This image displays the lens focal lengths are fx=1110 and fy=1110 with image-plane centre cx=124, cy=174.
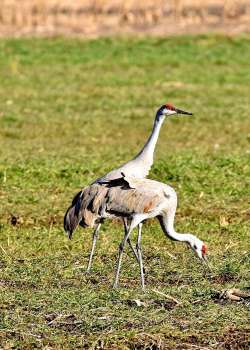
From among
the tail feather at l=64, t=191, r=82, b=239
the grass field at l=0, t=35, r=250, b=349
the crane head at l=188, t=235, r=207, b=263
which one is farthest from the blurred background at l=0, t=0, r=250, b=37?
the crane head at l=188, t=235, r=207, b=263

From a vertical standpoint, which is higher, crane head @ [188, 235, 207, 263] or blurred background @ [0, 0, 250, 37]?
crane head @ [188, 235, 207, 263]

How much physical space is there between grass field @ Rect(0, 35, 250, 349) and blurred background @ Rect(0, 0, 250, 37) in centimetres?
421

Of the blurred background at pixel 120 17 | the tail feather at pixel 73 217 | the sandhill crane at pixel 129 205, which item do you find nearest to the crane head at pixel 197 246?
the sandhill crane at pixel 129 205

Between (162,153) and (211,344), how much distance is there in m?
7.78

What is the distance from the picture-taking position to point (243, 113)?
17.2 metres

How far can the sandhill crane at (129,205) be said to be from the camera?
7691mm

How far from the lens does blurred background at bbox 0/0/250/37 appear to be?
29547mm

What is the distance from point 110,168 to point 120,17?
19208 mm

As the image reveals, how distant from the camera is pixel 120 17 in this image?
3111cm

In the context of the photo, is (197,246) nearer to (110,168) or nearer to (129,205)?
(129,205)

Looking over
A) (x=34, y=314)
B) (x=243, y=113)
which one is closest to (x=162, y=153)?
(x=243, y=113)

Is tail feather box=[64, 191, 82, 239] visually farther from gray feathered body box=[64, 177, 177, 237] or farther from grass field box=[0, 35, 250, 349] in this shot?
grass field box=[0, 35, 250, 349]

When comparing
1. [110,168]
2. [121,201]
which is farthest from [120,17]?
[121,201]

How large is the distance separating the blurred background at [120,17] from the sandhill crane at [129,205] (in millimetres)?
20920
